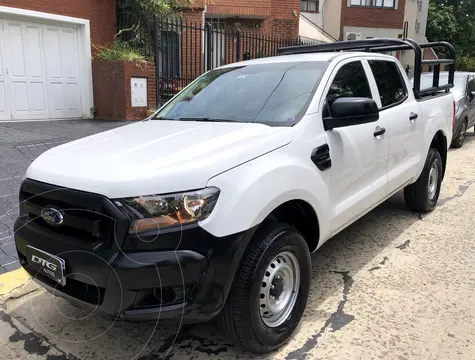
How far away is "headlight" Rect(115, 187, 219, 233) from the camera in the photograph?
2.22m

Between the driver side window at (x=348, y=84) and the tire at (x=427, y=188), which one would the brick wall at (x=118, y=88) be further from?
the driver side window at (x=348, y=84)

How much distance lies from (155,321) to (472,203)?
200 inches

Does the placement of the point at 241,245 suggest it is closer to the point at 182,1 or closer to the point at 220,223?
the point at 220,223

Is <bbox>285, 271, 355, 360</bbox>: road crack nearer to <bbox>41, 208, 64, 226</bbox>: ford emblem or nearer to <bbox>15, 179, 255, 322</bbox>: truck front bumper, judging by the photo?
<bbox>15, 179, 255, 322</bbox>: truck front bumper

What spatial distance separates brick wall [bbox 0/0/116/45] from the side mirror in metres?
7.87

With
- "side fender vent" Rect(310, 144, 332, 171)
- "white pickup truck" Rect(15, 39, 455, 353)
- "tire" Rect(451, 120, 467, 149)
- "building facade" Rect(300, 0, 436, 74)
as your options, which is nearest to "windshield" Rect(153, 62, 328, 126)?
"white pickup truck" Rect(15, 39, 455, 353)

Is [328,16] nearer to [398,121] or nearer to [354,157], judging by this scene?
[398,121]

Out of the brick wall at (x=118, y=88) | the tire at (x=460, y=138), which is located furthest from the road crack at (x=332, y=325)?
the tire at (x=460, y=138)

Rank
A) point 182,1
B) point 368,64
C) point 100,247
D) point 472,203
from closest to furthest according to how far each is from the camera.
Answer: point 100,247 < point 368,64 < point 472,203 < point 182,1

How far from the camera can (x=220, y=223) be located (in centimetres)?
228

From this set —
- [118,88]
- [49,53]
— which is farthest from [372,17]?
[49,53]

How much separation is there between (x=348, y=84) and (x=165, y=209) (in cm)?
223

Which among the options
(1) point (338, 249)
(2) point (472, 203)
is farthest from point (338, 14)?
(1) point (338, 249)

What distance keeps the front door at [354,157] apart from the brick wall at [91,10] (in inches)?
297
